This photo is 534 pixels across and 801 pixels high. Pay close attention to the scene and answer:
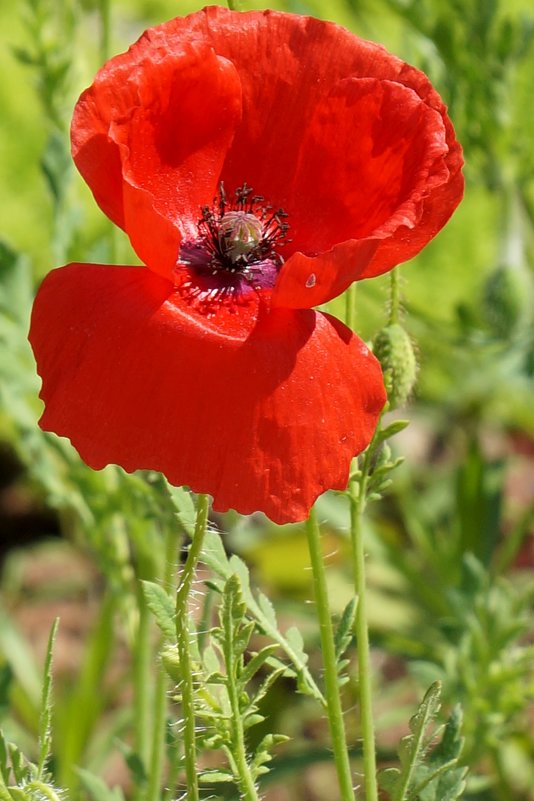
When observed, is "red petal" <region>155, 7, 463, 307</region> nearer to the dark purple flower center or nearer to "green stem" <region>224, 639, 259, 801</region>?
the dark purple flower center

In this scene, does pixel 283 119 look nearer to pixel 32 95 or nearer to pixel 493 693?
pixel 493 693

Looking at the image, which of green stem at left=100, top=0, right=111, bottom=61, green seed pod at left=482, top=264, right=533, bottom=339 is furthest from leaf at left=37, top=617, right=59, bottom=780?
green seed pod at left=482, top=264, right=533, bottom=339

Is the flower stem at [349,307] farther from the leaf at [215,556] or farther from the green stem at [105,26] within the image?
the green stem at [105,26]

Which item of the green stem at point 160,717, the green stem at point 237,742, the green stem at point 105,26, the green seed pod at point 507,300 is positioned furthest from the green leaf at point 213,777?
the green seed pod at point 507,300

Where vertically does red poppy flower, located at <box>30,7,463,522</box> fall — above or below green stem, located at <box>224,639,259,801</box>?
above

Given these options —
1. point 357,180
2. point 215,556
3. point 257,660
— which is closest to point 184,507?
point 215,556

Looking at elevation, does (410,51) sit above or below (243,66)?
above

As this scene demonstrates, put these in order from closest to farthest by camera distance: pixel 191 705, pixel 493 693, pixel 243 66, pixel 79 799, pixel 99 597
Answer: pixel 191 705, pixel 243 66, pixel 79 799, pixel 493 693, pixel 99 597

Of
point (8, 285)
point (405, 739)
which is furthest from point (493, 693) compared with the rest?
point (8, 285)
